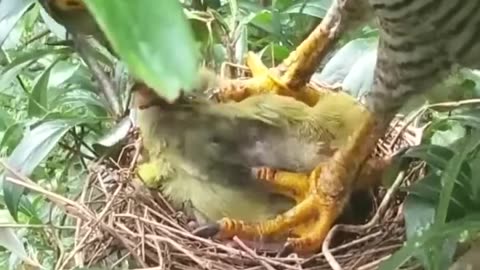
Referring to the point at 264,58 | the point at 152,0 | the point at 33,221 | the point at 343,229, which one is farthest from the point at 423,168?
the point at 152,0

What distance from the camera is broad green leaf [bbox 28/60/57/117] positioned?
99 centimetres

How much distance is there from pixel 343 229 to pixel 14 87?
62 centimetres

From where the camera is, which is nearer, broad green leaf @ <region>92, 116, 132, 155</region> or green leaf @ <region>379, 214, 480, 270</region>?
green leaf @ <region>379, 214, 480, 270</region>

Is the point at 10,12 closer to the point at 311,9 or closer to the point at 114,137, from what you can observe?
the point at 114,137

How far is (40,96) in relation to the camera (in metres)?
1.00

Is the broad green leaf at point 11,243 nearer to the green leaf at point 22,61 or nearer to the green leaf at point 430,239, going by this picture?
the green leaf at point 22,61

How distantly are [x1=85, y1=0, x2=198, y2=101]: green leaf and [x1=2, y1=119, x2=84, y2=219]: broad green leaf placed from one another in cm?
71

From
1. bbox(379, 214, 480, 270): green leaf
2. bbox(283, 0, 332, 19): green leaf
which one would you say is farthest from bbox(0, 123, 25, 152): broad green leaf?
bbox(379, 214, 480, 270): green leaf

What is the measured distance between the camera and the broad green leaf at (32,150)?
826 millimetres

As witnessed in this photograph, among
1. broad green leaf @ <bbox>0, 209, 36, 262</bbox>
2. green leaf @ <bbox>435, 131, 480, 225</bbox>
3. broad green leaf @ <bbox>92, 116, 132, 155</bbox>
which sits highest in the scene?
green leaf @ <bbox>435, 131, 480, 225</bbox>

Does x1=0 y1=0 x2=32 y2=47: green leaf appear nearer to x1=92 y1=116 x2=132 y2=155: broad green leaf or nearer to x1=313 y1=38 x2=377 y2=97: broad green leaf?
x1=92 y1=116 x2=132 y2=155: broad green leaf

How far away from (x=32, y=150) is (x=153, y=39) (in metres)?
0.75

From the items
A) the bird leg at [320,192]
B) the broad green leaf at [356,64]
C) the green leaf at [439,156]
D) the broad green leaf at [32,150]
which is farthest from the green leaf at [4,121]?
the green leaf at [439,156]

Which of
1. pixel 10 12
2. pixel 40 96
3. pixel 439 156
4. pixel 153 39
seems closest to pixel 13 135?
pixel 40 96
